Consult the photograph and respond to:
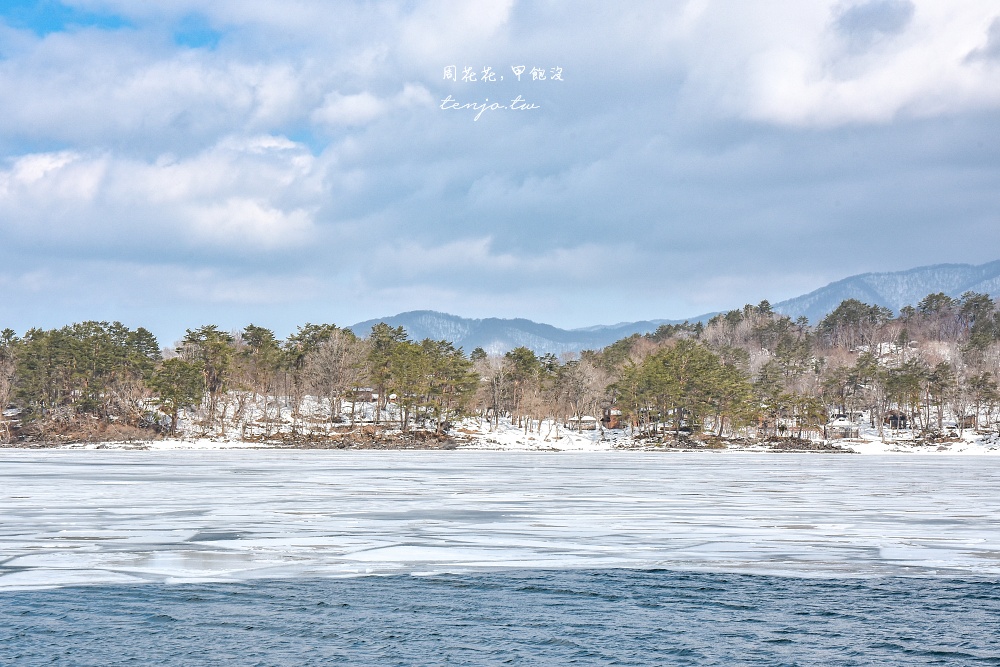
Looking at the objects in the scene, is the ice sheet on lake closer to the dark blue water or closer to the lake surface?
the lake surface

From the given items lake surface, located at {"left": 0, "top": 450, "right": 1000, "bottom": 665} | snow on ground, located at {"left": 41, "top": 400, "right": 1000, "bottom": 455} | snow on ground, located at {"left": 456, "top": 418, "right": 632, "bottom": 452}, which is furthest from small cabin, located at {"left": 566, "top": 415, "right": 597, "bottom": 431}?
lake surface, located at {"left": 0, "top": 450, "right": 1000, "bottom": 665}

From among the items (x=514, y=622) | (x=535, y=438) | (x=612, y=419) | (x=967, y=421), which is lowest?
(x=535, y=438)

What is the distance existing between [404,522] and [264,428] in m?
76.2

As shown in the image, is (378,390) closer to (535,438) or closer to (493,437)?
(493,437)

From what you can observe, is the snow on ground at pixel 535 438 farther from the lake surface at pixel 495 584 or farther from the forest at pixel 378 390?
the lake surface at pixel 495 584

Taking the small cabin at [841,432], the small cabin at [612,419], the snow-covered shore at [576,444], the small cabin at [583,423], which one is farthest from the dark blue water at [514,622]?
the small cabin at [841,432]

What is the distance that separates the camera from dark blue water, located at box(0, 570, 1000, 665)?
6965mm

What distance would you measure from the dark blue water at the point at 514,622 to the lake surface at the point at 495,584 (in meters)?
0.03

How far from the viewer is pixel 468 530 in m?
14.6

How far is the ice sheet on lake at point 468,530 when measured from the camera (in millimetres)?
10945

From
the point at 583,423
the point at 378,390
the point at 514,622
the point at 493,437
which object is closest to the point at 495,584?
the point at 514,622

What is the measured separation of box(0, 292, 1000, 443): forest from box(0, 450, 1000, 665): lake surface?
2693 inches

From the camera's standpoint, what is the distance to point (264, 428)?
8881 cm

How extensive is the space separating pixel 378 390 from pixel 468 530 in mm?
80397
